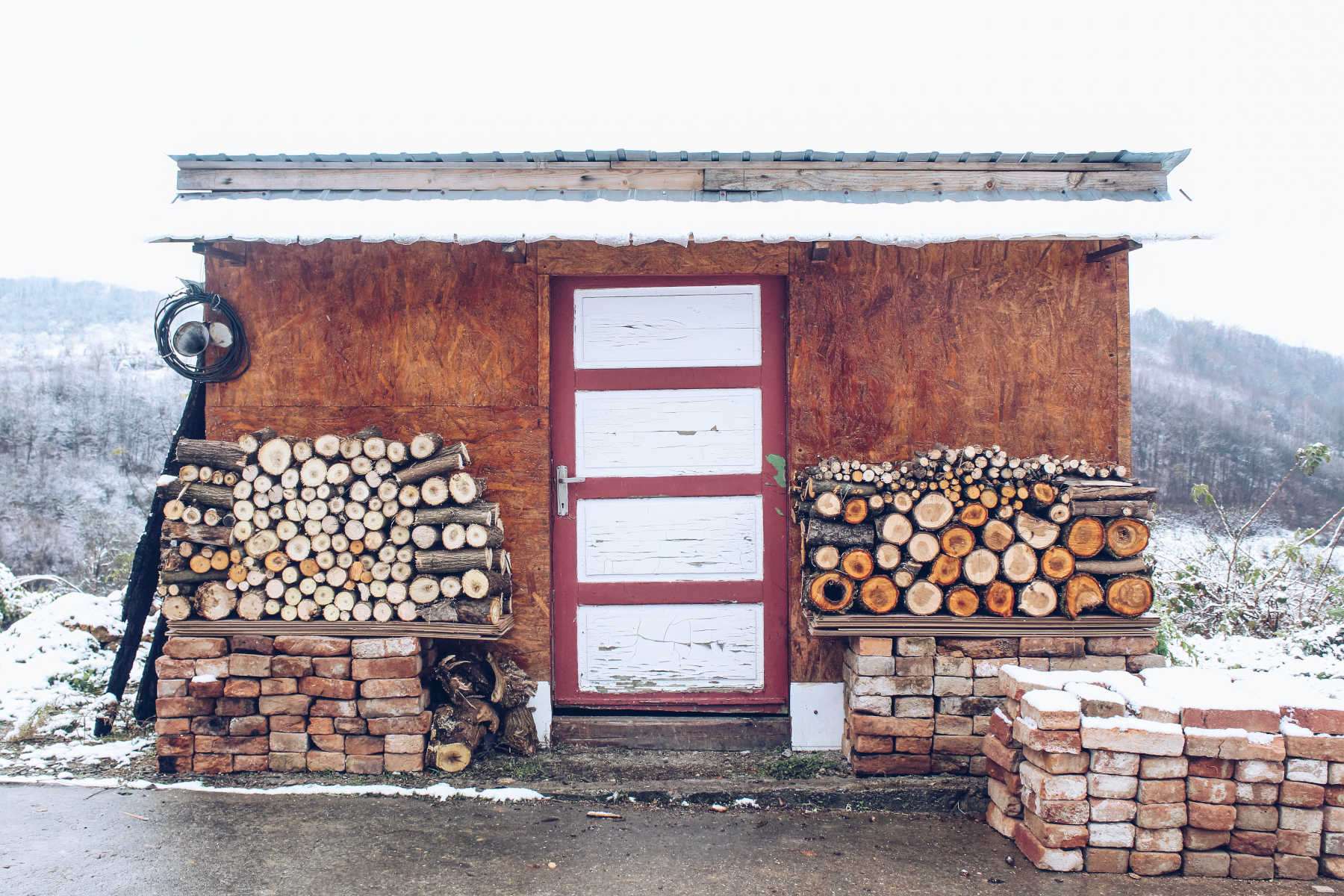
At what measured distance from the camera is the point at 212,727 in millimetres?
4465

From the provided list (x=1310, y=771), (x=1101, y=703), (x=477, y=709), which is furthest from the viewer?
(x=477, y=709)

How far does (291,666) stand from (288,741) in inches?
16.6

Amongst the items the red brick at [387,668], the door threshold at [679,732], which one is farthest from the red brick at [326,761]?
the door threshold at [679,732]

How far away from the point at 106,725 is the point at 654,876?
3.72 metres

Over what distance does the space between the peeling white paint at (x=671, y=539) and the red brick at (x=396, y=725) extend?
4.00ft

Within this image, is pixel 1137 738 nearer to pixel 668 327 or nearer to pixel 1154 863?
pixel 1154 863

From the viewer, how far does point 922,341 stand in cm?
479

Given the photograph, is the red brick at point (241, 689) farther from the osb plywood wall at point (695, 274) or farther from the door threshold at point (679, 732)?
the door threshold at point (679, 732)

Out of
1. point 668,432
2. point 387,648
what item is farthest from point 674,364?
point 387,648

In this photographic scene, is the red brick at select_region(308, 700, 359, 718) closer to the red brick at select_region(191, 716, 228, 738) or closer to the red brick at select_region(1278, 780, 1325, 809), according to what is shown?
the red brick at select_region(191, 716, 228, 738)

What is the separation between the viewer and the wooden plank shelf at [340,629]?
173 inches

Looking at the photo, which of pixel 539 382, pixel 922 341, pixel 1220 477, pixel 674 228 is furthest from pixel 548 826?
pixel 1220 477

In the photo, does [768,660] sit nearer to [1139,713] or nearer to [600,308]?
[1139,713]

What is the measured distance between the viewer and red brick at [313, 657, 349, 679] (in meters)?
4.40
